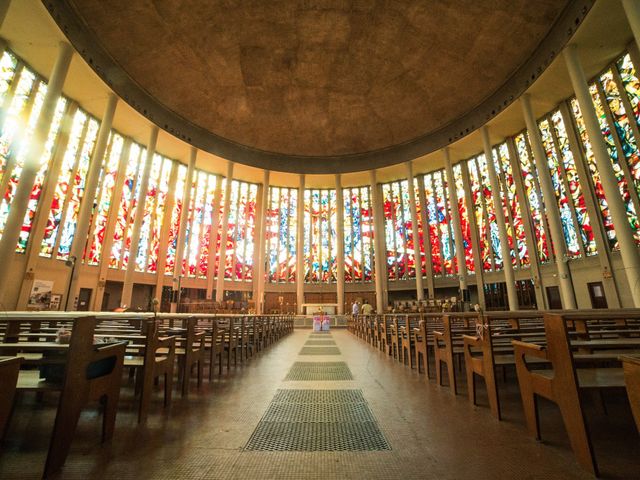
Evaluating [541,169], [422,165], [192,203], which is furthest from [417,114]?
[192,203]

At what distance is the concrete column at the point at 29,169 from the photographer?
7.84m

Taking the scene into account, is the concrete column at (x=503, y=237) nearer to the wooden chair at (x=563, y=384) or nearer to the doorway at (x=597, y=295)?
the doorway at (x=597, y=295)

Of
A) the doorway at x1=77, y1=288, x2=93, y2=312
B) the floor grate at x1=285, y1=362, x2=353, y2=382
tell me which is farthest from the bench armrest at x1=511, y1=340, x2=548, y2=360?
the doorway at x1=77, y1=288, x2=93, y2=312

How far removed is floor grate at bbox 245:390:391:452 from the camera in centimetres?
155

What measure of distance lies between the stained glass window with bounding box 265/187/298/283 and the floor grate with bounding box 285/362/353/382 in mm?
15571

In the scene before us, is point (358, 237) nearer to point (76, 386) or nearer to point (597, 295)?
point (597, 295)

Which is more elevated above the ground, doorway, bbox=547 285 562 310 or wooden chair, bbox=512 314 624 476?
doorway, bbox=547 285 562 310

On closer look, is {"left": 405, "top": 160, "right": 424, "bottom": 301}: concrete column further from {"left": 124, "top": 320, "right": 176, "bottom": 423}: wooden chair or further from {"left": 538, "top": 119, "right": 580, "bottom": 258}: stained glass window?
{"left": 124, "top": 320, "right": 176, "bottom": 423}: wooden chair

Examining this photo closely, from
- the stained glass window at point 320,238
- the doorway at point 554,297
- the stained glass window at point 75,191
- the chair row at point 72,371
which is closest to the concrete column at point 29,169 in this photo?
the stained glass window at point 75,191

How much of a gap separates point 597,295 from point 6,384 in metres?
14.6

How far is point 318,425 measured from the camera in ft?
6.04

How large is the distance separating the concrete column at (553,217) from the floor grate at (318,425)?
1048 cm

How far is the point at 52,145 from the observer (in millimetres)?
10883

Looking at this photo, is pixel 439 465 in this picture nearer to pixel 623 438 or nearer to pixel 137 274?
pixel 623 438
